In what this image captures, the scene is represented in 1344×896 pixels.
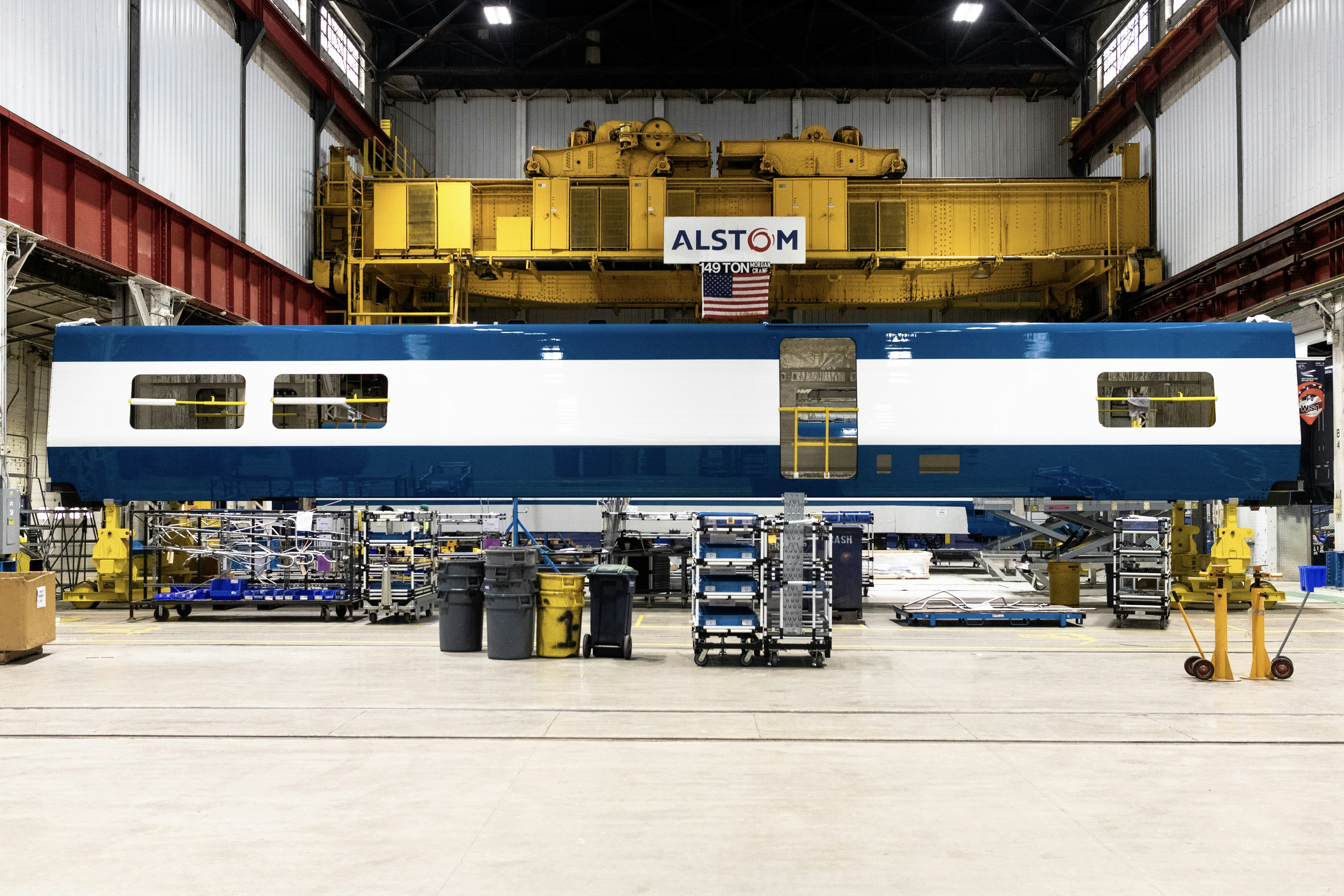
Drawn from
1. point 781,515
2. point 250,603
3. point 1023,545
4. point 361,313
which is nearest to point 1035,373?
point 781,515

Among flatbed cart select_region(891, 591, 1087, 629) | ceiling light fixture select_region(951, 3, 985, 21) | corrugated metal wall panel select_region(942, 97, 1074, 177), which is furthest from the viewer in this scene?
corrugated metal wall panel select_region(942, 97, 1074, 177)

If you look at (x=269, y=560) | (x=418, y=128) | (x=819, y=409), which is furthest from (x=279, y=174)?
(x=819, y=409)

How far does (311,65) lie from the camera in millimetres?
22953

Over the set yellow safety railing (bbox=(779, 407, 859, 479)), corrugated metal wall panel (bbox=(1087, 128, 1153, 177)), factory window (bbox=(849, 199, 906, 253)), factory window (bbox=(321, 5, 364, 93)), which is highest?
factory window (bbox=(321, 5, 364, 93))

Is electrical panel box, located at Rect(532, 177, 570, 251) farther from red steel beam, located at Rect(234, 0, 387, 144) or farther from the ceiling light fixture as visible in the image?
red steel beam, located at Rect(234, 0, 387, 144)

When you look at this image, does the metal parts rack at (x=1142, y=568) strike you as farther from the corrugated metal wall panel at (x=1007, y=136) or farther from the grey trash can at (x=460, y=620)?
the corrugated metal wall panel at (x=1007, y=136)

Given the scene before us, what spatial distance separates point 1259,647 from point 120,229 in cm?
1702

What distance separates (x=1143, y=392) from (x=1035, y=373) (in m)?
1.89

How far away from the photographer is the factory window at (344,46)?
24.5m

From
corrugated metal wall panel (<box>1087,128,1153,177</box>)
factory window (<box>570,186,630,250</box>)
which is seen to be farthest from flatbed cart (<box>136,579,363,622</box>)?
corrugated metal wall panel (<box>1087,128,1153,177</box>)

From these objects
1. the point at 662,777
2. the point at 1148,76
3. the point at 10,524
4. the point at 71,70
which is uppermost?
the point at 1148,76

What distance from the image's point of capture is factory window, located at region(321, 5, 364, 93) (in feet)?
80.5

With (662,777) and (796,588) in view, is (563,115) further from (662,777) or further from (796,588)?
(662,777)

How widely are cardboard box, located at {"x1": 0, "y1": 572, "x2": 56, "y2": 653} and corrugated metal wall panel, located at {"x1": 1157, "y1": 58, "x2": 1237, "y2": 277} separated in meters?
21.5
